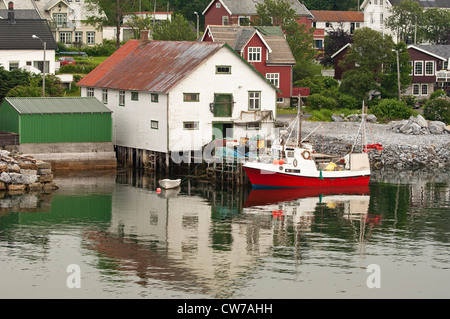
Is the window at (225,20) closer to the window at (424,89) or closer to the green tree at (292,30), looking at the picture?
the green tree at (292,30)

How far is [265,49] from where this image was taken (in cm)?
8131

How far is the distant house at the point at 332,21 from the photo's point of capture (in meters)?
124

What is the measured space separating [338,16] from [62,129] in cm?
7266

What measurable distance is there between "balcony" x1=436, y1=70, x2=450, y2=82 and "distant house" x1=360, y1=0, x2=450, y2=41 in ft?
85.9

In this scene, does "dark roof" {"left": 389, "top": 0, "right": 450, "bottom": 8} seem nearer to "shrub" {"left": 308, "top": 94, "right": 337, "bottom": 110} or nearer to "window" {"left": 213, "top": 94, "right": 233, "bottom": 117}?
"shrub" {"left": 308, "top": 94, "right": 337, "bottom": 110}

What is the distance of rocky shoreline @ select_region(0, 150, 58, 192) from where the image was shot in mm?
54188

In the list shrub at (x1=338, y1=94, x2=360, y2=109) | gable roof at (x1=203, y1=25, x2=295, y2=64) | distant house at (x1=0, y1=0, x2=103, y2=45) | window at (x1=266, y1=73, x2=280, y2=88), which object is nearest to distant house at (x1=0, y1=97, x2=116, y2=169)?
gable roof at (x1=203, y1=25, x2=295, y2=64)

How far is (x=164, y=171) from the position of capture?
61.6m

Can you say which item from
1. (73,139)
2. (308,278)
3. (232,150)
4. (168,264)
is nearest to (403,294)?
(308,278)

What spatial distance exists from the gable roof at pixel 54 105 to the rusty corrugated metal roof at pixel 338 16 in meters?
64.7

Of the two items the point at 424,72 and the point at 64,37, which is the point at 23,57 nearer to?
the point at 64,37

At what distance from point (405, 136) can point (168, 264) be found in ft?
122

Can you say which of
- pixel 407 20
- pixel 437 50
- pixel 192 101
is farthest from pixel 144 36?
pixel 407 20

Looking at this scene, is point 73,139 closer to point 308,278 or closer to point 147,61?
point 147,61
